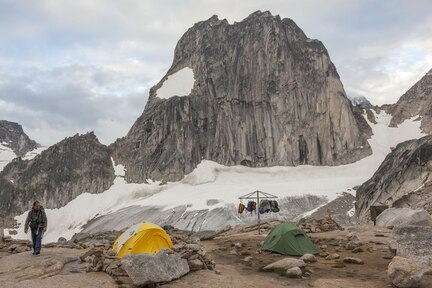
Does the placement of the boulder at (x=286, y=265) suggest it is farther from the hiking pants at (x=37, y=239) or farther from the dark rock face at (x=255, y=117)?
the dark rock face at (x=255, y=117)

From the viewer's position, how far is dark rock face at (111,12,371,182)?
13525cm

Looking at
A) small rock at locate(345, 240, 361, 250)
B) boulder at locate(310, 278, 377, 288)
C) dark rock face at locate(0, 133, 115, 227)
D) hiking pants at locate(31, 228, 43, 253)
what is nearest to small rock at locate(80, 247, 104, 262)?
hiking pants at locate(31, 228, 43, 253)

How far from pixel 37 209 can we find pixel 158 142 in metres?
118

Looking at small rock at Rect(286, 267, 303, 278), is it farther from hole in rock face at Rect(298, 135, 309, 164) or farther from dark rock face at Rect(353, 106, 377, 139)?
dark rock face at Rect(353, 106, 377, 139)

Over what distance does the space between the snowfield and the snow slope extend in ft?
96.4

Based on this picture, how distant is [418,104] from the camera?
159625 mm

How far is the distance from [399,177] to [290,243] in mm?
55023

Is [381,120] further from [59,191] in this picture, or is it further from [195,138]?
[59,191]

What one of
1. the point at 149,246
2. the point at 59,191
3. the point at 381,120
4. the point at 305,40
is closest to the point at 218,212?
the point at 149,246

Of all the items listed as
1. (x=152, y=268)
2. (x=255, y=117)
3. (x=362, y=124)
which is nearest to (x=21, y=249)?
(x=152, y=268)

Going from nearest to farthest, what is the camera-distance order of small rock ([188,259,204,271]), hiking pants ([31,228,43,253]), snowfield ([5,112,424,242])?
small rock ([188,259,204,271])
hiking pants ([31,228,43,253])
snowfield ([5,112,424,242])

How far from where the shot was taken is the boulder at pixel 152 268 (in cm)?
1435

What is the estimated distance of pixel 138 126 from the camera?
145625mm

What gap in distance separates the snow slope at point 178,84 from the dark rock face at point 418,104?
82.8m
